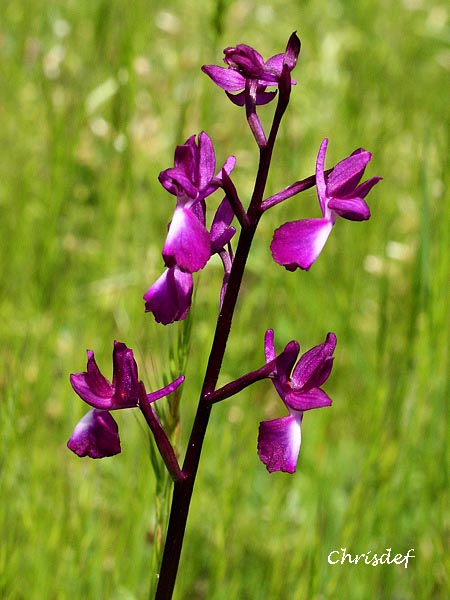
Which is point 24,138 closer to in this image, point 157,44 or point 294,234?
point 157,44

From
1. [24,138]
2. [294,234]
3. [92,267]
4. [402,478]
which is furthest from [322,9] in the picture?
[294,234]

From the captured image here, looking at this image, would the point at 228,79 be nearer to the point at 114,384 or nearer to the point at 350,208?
the point at 350,208

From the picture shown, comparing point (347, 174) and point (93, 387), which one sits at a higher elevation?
point (347, 174)

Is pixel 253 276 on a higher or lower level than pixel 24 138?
lower
